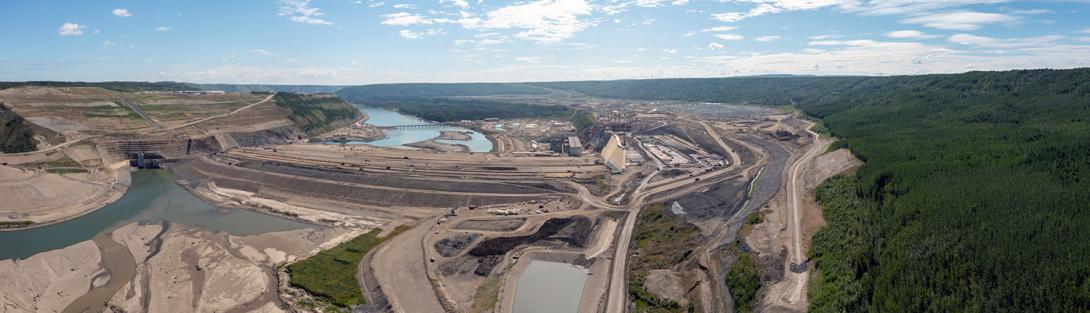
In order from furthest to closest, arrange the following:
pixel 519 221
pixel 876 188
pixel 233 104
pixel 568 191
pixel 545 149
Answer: pixel 233 104 → pixel 545 149 → pixel 568 191 → pixel 519 221 → pixel 876 188

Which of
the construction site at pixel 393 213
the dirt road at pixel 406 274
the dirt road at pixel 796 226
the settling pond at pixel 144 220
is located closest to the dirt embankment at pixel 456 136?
the construction site at pixel 393 213

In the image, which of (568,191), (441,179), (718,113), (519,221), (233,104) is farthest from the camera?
(718,113)

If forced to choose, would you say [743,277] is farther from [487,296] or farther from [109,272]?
[109,272]

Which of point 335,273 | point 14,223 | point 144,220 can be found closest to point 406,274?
point 335,273

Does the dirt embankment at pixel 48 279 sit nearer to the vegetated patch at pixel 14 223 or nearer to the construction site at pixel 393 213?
the construction site at pixel 393 213

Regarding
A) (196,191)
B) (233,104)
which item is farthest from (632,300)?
(233,104)

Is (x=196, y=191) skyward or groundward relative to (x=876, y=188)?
groundward

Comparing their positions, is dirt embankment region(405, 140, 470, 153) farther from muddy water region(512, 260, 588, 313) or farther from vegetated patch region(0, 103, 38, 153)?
muddy water region(512, 260, 588, 313)

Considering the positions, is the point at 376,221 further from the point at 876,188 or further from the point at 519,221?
the point at 876,188
